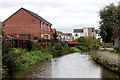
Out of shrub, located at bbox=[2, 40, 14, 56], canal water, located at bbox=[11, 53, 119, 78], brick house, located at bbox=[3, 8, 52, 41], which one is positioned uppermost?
brick house, located at bbox=[3, 8, 52, 41]

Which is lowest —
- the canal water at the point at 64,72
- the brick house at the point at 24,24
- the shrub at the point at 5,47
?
the canal water at the point at 64,72

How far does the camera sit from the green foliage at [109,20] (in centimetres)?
3005

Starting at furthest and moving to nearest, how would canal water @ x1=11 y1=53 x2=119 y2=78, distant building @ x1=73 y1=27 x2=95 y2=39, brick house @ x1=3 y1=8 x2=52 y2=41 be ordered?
distant building @ x1=73 y1=27 x2=95 y2=39, brick house @ x1=3 y1=8 x2=52 y2=41, canal water @ x1=11 y1=53 x2=119 y2=78

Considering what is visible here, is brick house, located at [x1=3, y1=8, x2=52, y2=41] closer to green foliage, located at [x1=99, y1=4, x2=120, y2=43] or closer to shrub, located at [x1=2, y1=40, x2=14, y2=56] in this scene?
green foliage, located at [x1=99, y1=4, x2=120, y2=43]

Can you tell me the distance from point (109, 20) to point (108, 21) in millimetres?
326

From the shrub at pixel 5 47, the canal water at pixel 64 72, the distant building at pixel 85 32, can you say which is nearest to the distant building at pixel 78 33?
the distant building at pixel 85 32

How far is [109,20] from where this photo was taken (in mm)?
31516

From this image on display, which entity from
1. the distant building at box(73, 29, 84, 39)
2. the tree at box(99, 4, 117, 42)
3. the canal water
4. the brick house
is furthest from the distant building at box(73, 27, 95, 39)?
the canal water

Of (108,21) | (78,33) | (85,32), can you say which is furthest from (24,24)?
(85,32)

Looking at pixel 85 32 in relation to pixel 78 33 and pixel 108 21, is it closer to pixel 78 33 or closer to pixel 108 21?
pixel 78 33

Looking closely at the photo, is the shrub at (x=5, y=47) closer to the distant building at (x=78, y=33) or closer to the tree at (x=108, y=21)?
the tree at (x=108, y=21)

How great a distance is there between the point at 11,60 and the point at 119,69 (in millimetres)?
8692

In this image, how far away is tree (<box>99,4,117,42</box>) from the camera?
3026 cm

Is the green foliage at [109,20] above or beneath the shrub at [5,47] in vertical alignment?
above
